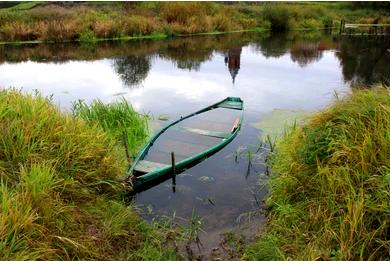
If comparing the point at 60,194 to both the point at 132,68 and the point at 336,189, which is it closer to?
the point at 336,189

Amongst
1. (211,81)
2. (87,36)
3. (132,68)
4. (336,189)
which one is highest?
(87,36)

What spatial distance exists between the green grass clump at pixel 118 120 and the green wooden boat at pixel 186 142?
406 mm

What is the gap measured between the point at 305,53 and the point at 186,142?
57.3 feet

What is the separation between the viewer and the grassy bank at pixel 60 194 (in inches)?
155

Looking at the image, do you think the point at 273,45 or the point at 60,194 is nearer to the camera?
the point at 60,194

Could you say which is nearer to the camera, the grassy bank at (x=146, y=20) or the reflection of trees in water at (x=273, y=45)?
the reflection of trees in water at (x=273, y=45)

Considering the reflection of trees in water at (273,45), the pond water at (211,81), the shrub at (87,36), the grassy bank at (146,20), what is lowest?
the pond water at (211,81)

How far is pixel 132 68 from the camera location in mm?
18531

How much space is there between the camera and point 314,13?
39.2m

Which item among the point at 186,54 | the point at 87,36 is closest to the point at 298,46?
the point at 186,54

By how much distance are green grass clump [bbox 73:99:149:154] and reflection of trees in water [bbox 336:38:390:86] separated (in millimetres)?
9152

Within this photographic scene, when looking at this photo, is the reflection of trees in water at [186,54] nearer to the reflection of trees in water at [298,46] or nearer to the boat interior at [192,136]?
the reflection of trees in water at [298,46]

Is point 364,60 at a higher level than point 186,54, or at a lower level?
lower

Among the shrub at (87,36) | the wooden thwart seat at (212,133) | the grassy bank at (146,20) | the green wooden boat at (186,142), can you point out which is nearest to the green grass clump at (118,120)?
the green wooden boat at (186,142)
